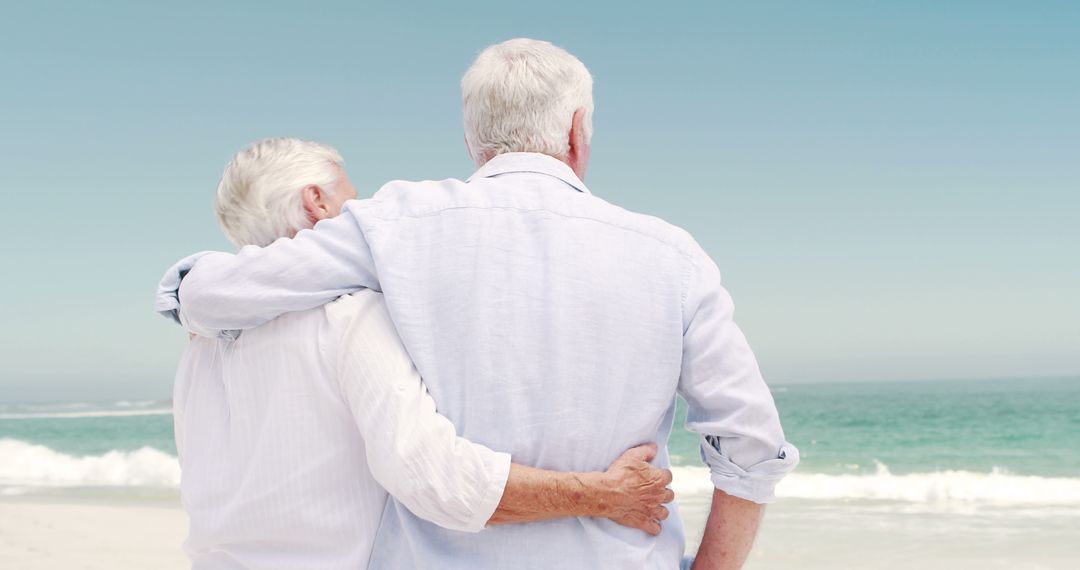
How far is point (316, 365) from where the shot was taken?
1.36 metres

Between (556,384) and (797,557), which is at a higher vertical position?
(556,384)

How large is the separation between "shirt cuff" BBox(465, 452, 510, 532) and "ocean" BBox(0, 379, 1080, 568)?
19.7 inches

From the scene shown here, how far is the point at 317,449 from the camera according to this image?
1380mm

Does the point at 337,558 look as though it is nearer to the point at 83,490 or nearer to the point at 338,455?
the point at 338,455

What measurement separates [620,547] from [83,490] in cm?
938

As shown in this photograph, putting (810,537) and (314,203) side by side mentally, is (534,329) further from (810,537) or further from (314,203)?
(810,537)

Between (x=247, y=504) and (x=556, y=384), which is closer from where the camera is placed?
(x=556, y=384)

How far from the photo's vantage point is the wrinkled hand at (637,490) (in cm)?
A: 132

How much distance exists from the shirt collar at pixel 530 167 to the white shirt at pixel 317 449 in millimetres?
251

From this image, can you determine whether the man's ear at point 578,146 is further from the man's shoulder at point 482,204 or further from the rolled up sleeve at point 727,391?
the rolled up sleeve at point 727,391

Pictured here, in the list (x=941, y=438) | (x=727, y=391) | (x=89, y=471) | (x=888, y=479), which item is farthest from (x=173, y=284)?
(x=941, y=438)

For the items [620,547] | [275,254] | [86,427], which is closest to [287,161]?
[275,254]

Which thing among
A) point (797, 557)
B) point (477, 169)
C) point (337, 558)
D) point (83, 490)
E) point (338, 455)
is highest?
point (477, 169)

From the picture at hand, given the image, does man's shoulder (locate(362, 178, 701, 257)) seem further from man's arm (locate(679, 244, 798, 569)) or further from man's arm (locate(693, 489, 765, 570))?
man's arm (locate(693, 489, 765, 570))
